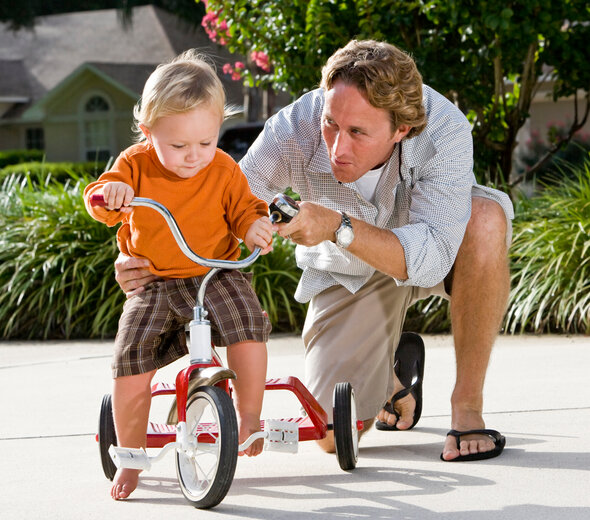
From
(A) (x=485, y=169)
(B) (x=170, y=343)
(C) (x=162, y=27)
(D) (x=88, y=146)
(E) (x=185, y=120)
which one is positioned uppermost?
(E) (x=185, y=120)

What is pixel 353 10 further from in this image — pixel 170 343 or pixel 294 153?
pixel 170 343

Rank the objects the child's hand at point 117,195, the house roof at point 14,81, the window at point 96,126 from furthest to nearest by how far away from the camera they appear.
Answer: the house roof at point 14,81 < the window at point 96,126 < the child's hand at point 117,195

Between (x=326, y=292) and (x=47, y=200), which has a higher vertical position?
(x=326, y=292)

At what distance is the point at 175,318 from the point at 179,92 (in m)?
0.68

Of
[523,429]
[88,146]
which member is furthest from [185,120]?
[88,146]

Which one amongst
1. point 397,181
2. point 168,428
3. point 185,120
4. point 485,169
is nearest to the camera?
point 185,120

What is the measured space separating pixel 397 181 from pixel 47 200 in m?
4.29

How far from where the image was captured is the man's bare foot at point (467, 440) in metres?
3.32

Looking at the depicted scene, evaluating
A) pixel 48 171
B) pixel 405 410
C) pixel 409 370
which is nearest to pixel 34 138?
pixel 48 171

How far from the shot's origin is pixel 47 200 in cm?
732

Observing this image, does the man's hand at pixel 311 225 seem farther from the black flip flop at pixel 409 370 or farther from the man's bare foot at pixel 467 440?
the black flip flop at pixel 409 370

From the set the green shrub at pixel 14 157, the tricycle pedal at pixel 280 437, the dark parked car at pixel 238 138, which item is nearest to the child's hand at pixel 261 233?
the tricycle pedal at pixel 280 437

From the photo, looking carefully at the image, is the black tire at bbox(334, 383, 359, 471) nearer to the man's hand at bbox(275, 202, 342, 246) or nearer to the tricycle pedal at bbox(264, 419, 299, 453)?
the tricycle pedal at bbox(264, 419, 299, 453)

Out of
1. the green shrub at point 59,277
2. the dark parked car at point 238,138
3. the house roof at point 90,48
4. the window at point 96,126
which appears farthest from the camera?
the window at point 96,126
